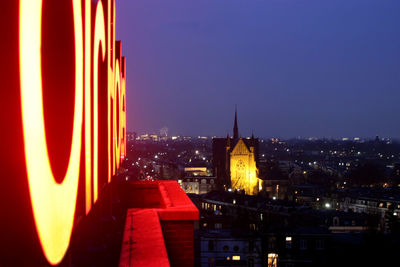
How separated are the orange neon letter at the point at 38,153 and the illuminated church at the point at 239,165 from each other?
5611 centimetres

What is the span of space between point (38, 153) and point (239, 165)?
58926 mm

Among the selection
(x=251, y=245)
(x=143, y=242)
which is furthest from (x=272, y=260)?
(x=143, y=242)

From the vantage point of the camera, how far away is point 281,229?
2300cm

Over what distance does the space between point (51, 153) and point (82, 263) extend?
221 cm

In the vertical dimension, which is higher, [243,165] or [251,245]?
[243,165]

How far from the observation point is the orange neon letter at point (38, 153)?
914 millimetres

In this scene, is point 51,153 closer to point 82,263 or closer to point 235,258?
point 82,263

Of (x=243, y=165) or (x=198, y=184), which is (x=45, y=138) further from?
(x=243, y=165)

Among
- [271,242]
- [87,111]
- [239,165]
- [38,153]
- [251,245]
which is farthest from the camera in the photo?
[239,165]

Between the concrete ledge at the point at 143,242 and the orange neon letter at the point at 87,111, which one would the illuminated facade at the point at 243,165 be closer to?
the concrete ledge at the point at 143,242

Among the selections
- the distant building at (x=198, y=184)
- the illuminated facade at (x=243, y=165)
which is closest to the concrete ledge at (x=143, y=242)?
the distant building at (x=198, y=184)

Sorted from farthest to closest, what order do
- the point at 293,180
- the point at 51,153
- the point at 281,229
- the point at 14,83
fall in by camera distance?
the point at 293,180 → the point at 281,229 → the point at 51,153 → the point at 14,83

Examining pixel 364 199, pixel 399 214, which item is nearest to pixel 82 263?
pixel 399 214

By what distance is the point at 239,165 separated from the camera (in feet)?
195
